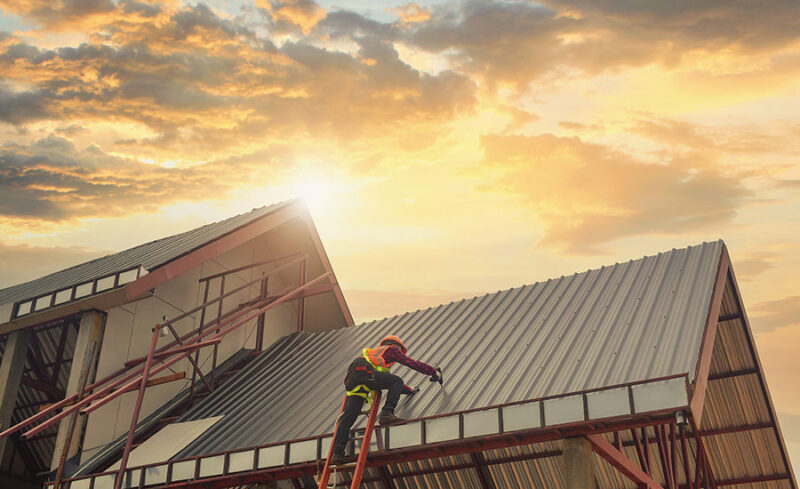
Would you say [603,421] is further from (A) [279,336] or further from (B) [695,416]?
(A) [279,336]

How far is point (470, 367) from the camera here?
19516 mm

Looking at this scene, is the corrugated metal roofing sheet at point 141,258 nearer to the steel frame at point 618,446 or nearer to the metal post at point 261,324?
the steel frame at point 618,446

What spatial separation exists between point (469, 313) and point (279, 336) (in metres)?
9.26

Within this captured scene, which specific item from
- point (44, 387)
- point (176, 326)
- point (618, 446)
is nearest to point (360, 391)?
point (618, 446)

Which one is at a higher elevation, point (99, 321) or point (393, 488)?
point (99, 321)

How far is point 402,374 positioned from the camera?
67.6 ft

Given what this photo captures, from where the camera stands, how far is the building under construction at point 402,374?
16.1m

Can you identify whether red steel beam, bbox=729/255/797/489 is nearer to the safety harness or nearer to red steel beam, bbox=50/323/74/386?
the safety harness

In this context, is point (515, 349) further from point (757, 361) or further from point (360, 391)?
point (757, 361)

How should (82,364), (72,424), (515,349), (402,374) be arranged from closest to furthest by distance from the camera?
(515,349) < (402,374) < (72,424) < (82,364)

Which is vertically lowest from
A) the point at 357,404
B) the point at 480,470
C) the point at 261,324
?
the point at 480,470

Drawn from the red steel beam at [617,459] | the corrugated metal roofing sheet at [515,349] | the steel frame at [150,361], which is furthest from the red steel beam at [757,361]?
the steel frame at [150,361]

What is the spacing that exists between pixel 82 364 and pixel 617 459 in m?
14.7

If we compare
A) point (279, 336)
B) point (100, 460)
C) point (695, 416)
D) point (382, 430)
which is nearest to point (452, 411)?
point (382, 430)
